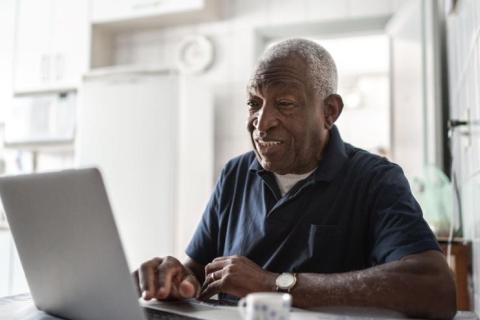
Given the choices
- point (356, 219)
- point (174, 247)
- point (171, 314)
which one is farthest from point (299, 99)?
point (174, 247)

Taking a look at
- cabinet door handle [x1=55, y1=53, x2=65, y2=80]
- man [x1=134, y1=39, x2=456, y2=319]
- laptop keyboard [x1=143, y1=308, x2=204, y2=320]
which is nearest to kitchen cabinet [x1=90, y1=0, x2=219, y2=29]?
cabinet door handle [x1=55, y1=53, x2=65, y2=80]

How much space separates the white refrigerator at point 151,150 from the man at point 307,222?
166 centimetres

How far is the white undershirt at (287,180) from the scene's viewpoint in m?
1.35

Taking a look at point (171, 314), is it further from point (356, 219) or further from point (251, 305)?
point (356, 219)

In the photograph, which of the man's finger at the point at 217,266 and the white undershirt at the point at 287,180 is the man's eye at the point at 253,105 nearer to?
the white undershirt at the point at 287,180

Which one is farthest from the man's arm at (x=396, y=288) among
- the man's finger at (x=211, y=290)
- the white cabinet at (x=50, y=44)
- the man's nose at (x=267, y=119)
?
the white cabinet at (x=50, y=44)

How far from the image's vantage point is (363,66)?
6.13 meters

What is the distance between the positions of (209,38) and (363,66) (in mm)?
3108

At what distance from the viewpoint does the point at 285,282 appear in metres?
1.02

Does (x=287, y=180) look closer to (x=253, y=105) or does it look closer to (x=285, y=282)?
(x=253, y=105)

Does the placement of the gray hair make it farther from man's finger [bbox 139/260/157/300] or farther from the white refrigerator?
the white refrigerator

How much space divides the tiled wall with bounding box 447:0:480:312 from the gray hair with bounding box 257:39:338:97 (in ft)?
1.20

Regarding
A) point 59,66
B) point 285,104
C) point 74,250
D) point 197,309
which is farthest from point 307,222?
point 59,66

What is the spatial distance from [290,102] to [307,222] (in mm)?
288
